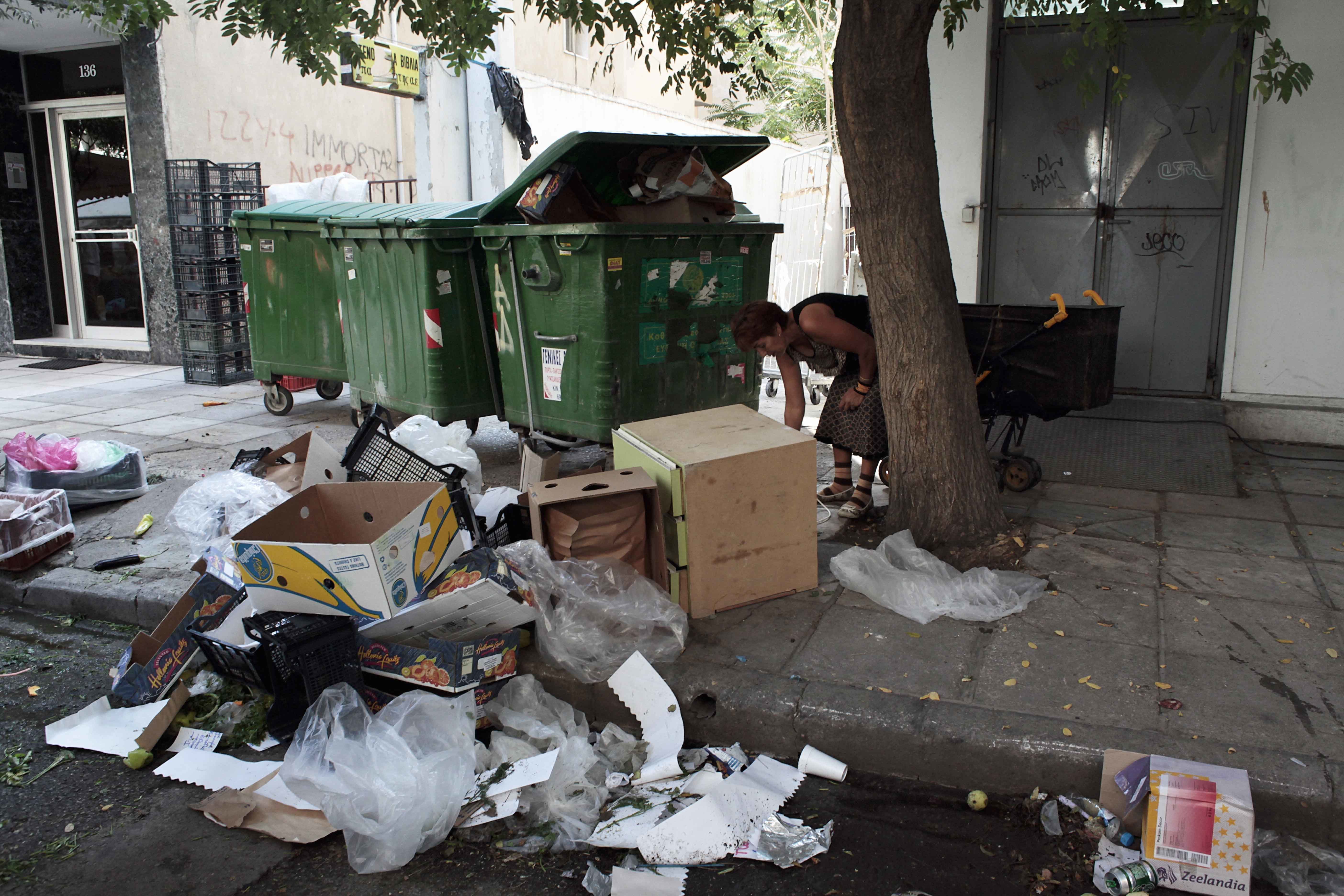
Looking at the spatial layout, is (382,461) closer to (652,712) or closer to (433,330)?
(433,330)

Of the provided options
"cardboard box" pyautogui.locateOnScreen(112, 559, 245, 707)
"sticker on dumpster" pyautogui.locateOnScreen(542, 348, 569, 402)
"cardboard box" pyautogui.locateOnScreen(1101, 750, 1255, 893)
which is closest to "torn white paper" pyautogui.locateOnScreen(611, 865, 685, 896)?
"cardboard box" pyautogui.locateOnScreen(1101, 750, 1255, 893)

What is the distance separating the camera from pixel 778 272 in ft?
36.8

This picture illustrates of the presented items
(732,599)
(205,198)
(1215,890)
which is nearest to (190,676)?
(732,599)

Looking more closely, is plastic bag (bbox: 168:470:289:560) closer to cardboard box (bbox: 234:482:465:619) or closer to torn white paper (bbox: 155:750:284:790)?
cardboard box (bbox: 234:482:465:619)

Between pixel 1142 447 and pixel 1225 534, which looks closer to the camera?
A: pixel 1225 534

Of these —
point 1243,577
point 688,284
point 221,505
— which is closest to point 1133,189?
point 688,284

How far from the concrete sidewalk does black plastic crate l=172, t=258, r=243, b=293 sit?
4578mm

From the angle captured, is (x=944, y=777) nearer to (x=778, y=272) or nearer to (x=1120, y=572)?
(x=1120, y=572)

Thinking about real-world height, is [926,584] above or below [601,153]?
below

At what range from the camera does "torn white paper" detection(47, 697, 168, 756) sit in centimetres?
309

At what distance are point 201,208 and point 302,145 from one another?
10.1 feet

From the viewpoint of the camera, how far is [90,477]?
205 inches

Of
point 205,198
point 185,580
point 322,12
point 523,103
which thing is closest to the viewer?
point 185,580

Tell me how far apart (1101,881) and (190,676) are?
115 inches
